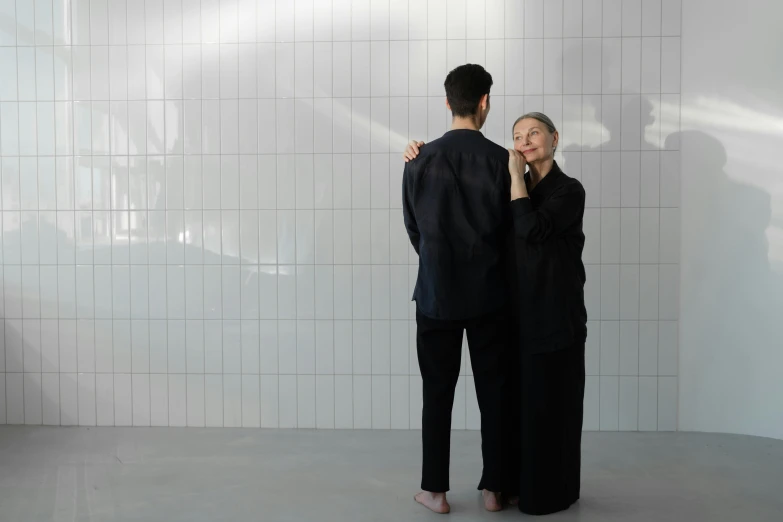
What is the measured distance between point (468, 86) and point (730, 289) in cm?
190

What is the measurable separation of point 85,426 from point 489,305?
2.45m

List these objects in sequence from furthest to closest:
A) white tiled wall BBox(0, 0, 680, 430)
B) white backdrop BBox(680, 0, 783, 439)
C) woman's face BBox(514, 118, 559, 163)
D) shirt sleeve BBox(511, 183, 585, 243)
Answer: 1. white tiled wall BBox(0, 0, 680, 430)
2. white backdrop BBox(680, 0, 783, 439)
3. woman's face BBox(514, 118, 559, 163)
4. shirt sleeve BBox(511, 183, 585, 243)

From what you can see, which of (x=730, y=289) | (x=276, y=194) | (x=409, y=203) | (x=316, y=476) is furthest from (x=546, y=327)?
(x=276, y=194)

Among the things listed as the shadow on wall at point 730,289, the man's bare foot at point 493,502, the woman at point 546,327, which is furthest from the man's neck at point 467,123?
the shadow on wall at point 730,289

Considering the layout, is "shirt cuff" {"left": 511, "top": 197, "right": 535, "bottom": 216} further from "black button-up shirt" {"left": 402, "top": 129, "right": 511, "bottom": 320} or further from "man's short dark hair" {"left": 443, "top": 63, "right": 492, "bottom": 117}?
"man's short dark hair" {"left": 443, "top": 63, "right": 492, "bottom": 117}

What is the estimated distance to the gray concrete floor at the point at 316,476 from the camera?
2.76m

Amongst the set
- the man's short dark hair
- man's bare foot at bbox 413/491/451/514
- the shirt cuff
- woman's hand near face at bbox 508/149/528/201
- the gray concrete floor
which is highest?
the man's short dark hair

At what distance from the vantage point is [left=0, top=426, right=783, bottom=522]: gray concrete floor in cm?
276

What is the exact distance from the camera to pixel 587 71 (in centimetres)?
378

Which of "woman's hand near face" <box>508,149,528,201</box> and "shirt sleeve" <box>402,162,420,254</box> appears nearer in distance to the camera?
"woman's hand near face" <box>508,149,528,201</box>

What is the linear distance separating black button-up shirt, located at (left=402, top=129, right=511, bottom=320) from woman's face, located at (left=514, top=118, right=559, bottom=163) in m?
0.12

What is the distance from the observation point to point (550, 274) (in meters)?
2.67

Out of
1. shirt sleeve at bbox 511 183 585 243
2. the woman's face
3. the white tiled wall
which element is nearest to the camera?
shirt sleeve at bbox 511 183 585 243

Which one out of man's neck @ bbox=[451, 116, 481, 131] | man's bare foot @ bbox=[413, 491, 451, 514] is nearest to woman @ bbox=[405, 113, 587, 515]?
man's neck @ bbox=[451, 116, 481, 131]
